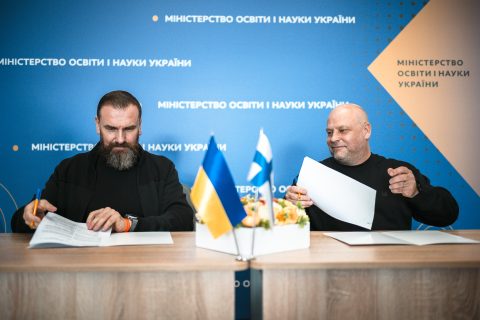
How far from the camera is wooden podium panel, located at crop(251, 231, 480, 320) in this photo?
1.54m

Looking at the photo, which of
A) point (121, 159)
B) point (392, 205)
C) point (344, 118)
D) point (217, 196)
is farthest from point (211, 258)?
point (344, 118)

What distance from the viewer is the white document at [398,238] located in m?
1.88

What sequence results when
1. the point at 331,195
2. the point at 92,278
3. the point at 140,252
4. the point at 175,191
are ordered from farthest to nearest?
the point at 175,191
the point at 331,195
the point at 140,252
the point at 92,278

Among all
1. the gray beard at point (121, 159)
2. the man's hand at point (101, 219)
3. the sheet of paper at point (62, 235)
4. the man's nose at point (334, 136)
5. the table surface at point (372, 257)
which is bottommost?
the table surface at point (372, 257)

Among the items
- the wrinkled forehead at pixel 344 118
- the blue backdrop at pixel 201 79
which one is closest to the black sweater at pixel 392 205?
the wrinkled forehead at pixel 344 118

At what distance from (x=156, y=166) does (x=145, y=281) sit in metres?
1.49

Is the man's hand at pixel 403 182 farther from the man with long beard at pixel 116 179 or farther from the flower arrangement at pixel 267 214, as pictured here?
the man with long beard at pixel 116 179

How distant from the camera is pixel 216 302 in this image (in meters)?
1.53

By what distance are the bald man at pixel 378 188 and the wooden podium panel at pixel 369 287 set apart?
2.48 feet

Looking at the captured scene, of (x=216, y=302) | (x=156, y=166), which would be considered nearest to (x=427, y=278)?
A: (x=216, y=302)

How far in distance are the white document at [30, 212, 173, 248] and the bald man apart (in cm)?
79

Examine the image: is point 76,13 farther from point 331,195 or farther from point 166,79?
point 331,195

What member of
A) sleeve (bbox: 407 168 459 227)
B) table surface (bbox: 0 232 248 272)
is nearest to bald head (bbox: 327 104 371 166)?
sleeve (bbox: 407 168 459 227)

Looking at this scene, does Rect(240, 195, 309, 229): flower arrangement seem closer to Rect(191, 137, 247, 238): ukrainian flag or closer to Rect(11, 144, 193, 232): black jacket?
Rect(191, 137, 247, 238): ukrainian flag
